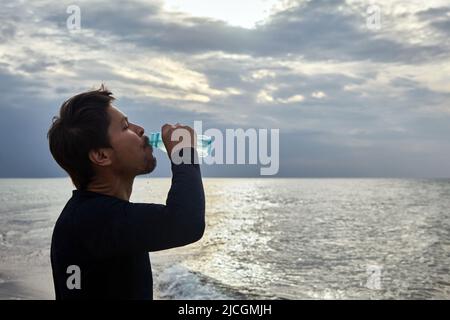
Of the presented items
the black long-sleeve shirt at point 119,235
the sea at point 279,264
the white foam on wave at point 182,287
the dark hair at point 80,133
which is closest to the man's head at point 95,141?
the dark hair at point 80,133

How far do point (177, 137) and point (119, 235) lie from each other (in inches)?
22.2

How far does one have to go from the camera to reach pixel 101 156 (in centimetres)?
251

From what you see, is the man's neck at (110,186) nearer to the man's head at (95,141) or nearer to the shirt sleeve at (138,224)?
the man's head at (95,141)

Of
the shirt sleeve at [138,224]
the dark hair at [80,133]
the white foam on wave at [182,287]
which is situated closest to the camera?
the shirt sleeve at [138,224]

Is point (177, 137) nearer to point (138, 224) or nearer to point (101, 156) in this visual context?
point (101, 156)

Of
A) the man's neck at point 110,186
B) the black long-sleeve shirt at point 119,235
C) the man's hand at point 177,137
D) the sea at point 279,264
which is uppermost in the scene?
the man's hand at point 177,137

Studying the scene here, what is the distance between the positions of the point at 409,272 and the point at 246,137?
21.9m

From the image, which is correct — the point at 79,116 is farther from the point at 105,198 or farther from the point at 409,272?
the point at 409,272

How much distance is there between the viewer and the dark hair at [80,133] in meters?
2.48

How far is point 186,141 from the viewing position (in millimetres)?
2506

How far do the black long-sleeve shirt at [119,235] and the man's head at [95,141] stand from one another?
0.48ft

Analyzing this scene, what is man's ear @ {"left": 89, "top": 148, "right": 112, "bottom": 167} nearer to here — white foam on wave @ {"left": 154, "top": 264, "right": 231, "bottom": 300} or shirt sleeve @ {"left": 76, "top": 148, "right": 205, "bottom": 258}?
shirt sleeve @ {"left": 76, "top": 148, "right": 205, "bottom": 258}

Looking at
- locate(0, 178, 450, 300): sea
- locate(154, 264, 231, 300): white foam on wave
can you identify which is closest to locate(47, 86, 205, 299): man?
locate(0, 178, 450, 300): sea
